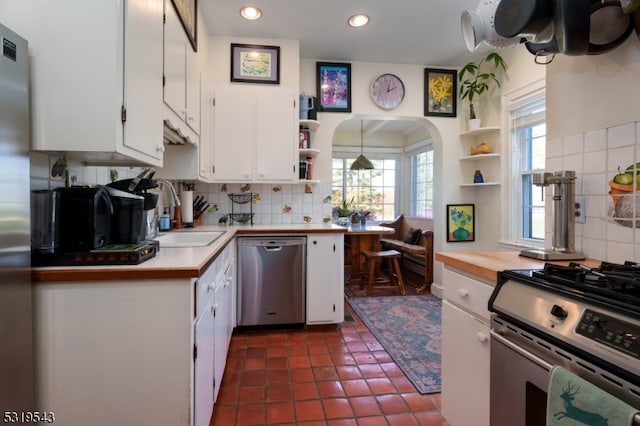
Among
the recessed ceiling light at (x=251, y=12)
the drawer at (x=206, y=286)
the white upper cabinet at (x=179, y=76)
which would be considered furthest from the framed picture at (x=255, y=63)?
the drawer at (x=206, y=286)

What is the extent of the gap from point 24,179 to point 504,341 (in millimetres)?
1602

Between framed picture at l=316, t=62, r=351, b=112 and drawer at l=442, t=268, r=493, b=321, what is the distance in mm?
2360

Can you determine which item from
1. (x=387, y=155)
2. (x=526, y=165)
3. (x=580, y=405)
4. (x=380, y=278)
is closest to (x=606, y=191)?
(x=580, y=405)

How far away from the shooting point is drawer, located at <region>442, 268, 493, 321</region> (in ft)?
4.04

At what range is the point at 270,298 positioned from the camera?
275 cm

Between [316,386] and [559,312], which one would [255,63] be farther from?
[559,312]

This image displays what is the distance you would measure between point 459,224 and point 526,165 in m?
0.88

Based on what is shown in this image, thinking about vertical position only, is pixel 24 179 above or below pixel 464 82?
below

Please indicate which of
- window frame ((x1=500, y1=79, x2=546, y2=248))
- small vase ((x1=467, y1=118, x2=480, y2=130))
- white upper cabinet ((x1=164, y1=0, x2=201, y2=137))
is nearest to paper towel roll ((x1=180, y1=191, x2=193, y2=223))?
white upper cabinet ((x1=164, y1=0, x2=201, y2=137))

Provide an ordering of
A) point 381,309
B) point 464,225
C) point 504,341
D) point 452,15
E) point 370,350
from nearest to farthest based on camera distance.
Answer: point 504,341 → point 370,350 → point 452,15 → point 381,309 → point 464,225

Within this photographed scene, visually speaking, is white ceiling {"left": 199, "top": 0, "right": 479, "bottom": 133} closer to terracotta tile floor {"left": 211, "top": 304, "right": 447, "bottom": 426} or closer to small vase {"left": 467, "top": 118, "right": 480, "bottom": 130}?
small vase {"left": 467, "top": 118, "right": 480, "bottom": 130}

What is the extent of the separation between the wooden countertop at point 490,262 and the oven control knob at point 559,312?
11.1 inches

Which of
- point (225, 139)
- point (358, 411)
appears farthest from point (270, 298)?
point (225, 139)

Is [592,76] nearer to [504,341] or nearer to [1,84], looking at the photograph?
[504,341]
